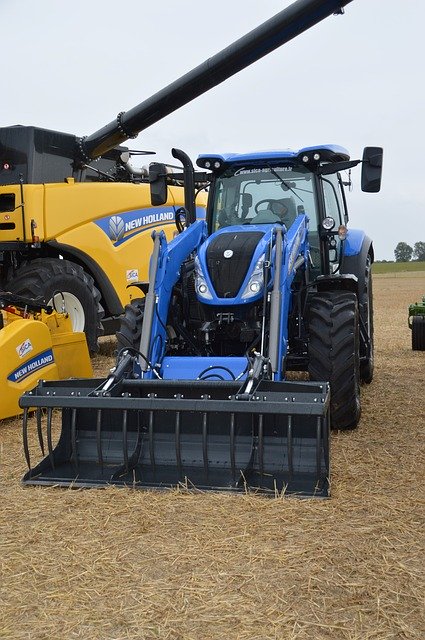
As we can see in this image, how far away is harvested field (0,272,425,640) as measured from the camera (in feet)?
9.14

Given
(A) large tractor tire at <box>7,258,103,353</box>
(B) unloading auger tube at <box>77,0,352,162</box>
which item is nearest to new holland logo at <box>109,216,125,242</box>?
(A) large tractor tire at <box>7,258,103,353</box>

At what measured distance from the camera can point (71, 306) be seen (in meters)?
9.12

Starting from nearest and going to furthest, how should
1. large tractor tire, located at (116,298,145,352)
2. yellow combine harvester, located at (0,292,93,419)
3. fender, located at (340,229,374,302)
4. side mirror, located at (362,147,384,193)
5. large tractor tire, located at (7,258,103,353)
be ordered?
large tractor tire, located at (116,298,145,352) → side mirror, located at (362,147,384,193) → yellow combine harvester, located at (0,292,93,419) → fender, located at (340,229,374,302) → large tractor tire, located at (7,258,103,353)

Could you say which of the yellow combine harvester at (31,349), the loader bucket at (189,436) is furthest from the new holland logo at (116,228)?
the loader bucket at (189,436)

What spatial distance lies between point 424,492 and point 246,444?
40.6 inches

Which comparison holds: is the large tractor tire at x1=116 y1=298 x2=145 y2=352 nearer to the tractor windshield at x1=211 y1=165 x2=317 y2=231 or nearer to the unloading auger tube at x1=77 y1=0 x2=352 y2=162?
the tractor windshield at x1=211 y1=165 x2=317 y2=231

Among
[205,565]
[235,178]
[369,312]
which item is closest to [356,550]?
[205,565]

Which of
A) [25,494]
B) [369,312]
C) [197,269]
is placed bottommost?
[25,494]

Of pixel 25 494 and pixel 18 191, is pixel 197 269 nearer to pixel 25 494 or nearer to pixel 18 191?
pixel 25 494

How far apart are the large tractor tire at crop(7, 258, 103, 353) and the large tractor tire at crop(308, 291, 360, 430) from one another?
410 centimetres

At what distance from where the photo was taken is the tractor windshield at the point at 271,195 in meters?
6.46

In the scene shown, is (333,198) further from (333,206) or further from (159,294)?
(159,294)

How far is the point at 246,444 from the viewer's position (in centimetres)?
441

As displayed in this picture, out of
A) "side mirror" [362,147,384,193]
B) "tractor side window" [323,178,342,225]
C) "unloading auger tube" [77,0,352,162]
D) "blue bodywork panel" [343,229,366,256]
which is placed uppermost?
"unloading auger tube" [77,0,352,162]
